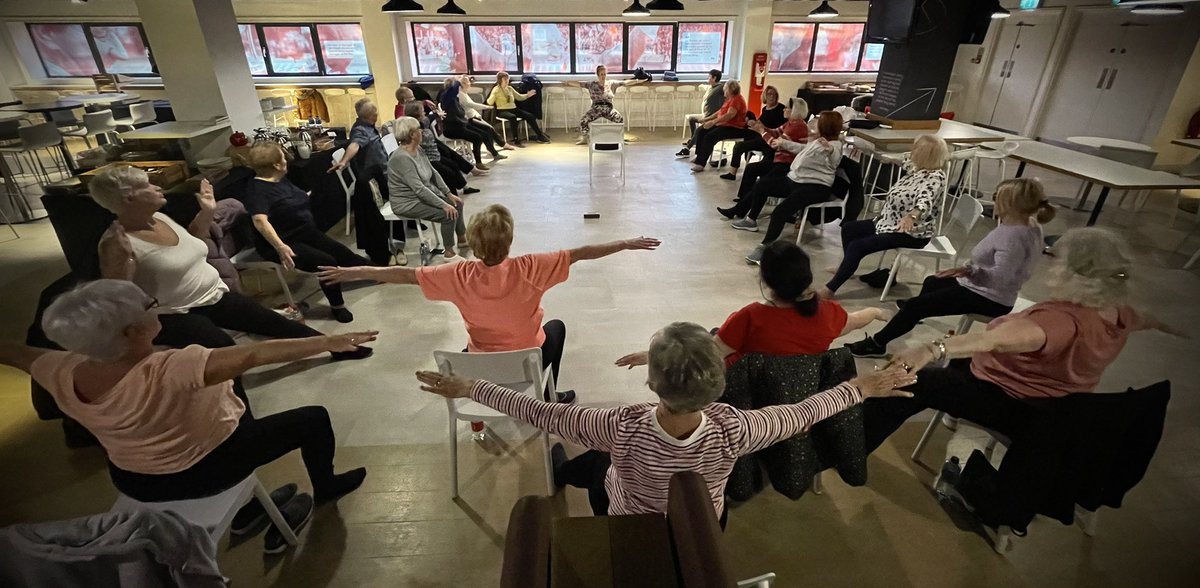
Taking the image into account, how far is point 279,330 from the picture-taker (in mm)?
3111

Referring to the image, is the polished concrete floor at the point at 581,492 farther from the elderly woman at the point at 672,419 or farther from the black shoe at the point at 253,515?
the elderly woman at the point at 672,419

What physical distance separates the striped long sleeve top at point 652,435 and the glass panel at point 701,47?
10559 millimetres

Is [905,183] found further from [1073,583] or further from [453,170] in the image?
[453,170]

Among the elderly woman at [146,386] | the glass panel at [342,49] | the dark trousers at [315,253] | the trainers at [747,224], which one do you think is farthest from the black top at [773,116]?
the glass panel at [342,49]

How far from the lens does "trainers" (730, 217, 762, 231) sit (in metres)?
5.42

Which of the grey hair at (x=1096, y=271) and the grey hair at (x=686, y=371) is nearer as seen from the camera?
the grey hair at (x=686, y=371)

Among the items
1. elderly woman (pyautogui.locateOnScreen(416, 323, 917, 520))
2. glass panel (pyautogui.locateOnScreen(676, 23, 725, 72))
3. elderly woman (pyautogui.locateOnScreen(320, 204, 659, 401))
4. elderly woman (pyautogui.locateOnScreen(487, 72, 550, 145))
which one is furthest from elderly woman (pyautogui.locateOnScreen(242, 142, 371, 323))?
glass panel (pyautogui.locateOnScreen(676, 23, 725, 72))

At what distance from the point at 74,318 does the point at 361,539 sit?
49.8 inches

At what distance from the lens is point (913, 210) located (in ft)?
12.1

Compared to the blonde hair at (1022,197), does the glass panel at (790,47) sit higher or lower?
higher

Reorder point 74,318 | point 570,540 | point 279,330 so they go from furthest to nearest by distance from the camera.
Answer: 1. point 279,330
2. point 74,318
3. point 570,540

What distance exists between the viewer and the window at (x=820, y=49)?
10727 mm

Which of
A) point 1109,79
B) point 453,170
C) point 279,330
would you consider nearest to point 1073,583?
point 279,330

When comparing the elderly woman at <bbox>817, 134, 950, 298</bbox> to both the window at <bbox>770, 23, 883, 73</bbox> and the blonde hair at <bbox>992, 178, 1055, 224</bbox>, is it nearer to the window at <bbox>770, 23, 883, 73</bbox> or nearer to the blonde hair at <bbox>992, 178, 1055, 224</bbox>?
the blonde hair at <bbox>992, 178, 1055, 224</bbox>
